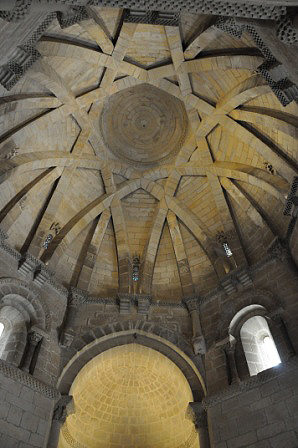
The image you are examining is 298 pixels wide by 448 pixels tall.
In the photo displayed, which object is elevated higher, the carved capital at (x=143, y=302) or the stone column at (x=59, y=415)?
the carved capital at (x=143, y=302)

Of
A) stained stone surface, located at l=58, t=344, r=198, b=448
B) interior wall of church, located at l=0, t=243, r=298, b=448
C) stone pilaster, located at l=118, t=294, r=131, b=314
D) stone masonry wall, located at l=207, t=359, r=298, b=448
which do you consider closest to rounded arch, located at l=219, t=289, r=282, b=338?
interior wall of church, located at l=0, t=243, r=298, b=448

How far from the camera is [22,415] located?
32.7ft

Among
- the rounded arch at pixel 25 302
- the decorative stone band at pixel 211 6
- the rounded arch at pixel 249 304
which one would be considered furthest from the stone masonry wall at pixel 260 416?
the decorative stone band at pixel 211 6

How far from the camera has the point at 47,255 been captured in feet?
47.0

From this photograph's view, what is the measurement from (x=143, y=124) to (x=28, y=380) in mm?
10964

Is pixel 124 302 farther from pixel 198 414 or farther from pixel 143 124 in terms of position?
pixel 143 124

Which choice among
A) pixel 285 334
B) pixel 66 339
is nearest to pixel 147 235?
pixel 66 339

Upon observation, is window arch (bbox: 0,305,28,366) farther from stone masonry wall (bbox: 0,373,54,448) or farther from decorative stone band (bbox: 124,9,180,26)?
decorative stone band (bbox: 124,9,180,26)

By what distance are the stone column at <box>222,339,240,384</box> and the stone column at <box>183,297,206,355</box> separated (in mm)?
838

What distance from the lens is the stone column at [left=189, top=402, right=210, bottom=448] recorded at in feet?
35.3

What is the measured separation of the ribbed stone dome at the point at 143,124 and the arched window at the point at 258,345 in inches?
314

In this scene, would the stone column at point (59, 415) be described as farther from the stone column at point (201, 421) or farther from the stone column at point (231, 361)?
the stone column at point (231, 361)

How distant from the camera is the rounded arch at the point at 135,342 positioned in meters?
11.9

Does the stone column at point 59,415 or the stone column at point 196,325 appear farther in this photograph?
the stone column at point 196,325
